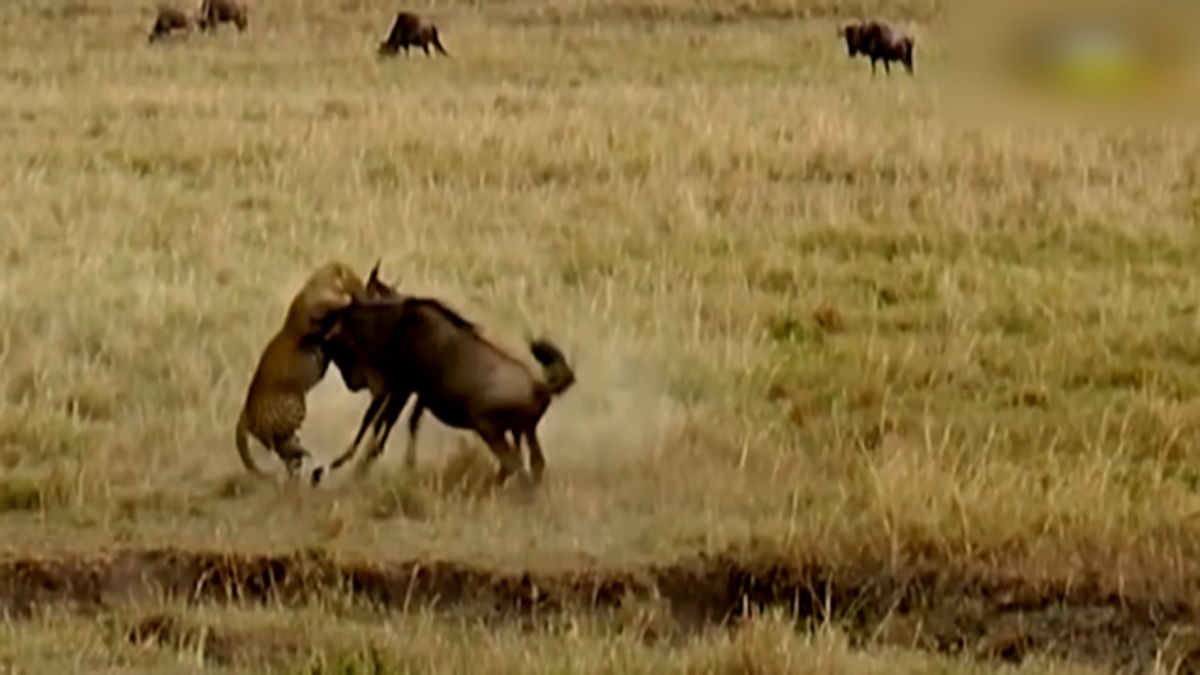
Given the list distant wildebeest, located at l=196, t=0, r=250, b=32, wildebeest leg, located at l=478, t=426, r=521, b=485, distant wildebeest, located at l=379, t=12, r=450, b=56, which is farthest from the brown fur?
distant wildebeest, located at l=196, t=0, r=250, b=32

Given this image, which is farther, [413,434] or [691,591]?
[413,434]

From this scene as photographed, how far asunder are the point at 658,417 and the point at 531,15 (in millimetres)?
22428

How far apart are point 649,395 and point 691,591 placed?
190 centimetres

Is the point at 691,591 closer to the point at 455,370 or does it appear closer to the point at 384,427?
the point at 455,370

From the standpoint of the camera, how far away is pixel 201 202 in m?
11.6

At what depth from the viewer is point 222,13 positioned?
28031 mm

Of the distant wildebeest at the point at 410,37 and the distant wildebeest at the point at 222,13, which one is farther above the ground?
the distant wildebeest at the point at 222,13

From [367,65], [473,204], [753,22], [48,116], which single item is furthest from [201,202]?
[753,22]

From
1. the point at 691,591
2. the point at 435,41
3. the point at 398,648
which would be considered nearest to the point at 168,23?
the point at 435,41

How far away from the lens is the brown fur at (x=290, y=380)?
6.74 m

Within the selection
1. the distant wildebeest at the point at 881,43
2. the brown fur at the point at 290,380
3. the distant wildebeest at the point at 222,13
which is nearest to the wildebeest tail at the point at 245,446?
the brown fur at the point at 290,380

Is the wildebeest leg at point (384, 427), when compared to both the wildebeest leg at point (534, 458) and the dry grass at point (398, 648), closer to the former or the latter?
the wildebeest leg at point (534, 458)

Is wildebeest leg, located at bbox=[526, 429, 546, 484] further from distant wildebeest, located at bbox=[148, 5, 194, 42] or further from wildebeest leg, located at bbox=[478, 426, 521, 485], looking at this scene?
distant wildebeest, located at bbox=[148, 5, 194, 42]

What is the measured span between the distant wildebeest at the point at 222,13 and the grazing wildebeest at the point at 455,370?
21.3 metres
